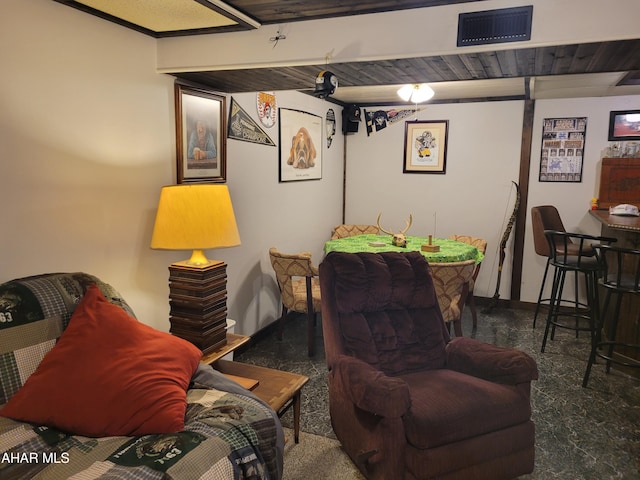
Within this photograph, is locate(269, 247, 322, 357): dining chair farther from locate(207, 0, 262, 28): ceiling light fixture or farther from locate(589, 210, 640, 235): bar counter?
locate(589, 210, 640, 235): bar counter

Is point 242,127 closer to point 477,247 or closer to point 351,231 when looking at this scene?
point 351,231

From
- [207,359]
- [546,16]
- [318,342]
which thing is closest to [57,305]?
[207,359]

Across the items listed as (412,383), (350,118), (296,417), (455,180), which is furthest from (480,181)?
(296,417)

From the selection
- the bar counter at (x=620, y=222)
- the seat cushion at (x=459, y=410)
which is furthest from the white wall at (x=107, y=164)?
the seat cushion at (x=459, y=410)

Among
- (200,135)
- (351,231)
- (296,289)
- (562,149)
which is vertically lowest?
(296,289)

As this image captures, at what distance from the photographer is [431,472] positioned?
1.94m

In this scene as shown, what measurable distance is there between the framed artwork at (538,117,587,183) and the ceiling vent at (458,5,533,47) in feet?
10.9

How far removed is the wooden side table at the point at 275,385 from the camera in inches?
87.5

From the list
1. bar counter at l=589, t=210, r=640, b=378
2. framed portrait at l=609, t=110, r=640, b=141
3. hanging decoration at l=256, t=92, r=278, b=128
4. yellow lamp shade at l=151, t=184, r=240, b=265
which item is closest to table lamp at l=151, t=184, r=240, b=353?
yellow lamp shade at l=151, t=184, r=240, b=265

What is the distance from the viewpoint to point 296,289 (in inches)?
158

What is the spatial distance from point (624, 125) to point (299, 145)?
129 inches

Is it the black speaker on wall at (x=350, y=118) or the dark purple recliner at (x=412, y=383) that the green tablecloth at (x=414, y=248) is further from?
the black speaker on wall at (x=350, y=118)

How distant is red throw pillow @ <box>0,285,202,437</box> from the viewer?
5.14 feet

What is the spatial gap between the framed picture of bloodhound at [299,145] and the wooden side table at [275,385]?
2.13 meters
